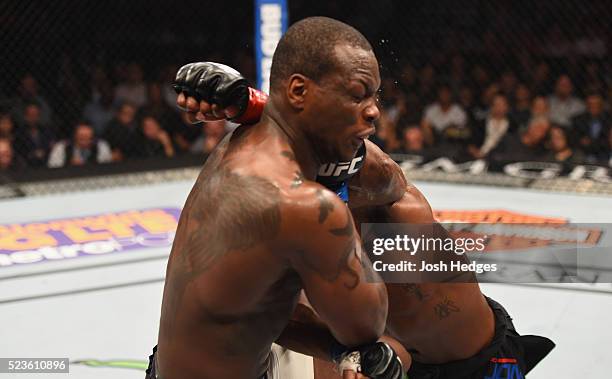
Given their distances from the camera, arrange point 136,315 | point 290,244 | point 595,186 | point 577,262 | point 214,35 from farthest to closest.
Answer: point 214,35, point 595,186, point 577,262, point 136,315, point 290,244

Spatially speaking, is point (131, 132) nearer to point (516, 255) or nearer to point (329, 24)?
point (516, 255)

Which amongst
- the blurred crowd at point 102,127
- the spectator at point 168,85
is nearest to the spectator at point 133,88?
the blurred crowd at point 102,127

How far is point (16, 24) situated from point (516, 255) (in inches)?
130

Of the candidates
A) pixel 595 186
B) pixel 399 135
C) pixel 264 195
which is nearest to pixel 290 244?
pixel 264 195

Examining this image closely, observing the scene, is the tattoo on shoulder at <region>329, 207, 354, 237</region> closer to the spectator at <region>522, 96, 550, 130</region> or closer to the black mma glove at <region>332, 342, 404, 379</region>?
the black mma glove at <region>332, 342, 404, 379</region>

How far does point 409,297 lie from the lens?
1757mm

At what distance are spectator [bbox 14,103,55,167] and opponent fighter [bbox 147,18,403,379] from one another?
385 cm

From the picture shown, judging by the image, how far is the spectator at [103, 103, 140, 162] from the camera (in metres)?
5.33

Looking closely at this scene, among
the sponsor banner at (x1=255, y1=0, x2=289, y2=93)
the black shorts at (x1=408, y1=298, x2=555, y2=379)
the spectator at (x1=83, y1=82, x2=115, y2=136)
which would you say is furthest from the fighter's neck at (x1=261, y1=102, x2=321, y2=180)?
the spectator at (x1=83, y1=82, x2=115, y2=136)

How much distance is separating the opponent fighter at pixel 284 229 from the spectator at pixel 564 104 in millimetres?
4077

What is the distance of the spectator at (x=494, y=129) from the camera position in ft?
17.2

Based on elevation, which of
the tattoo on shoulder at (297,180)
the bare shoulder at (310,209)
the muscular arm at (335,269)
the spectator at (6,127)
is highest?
the tattoo on shoulder at (297,180)

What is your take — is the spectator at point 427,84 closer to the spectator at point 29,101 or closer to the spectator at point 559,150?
the spectator at point 559,150

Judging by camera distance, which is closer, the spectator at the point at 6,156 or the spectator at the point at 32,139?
the spectator at the point at 6,156
